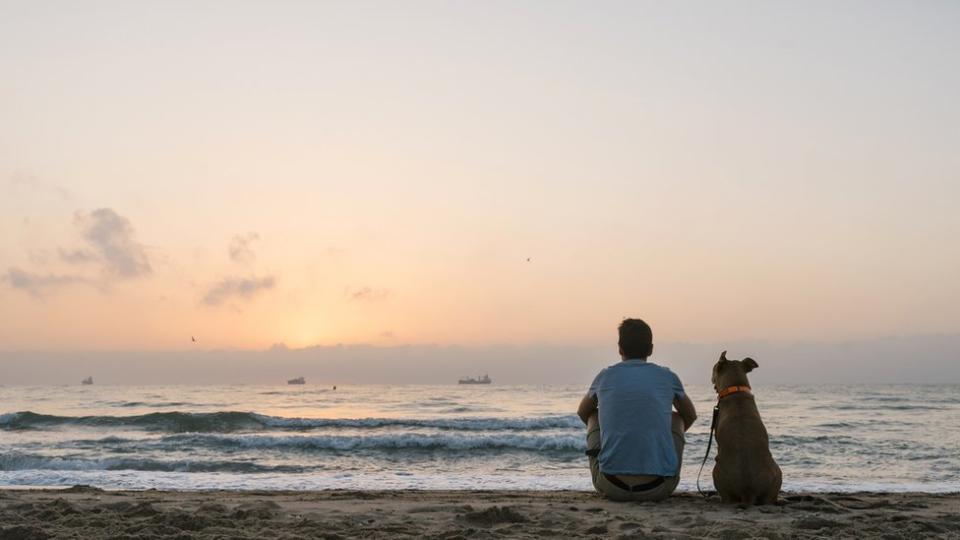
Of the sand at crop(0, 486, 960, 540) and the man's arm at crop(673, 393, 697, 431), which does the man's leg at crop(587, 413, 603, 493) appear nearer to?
the sand at crop(0, 486, 960, 540)

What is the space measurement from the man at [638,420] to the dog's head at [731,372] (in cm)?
31

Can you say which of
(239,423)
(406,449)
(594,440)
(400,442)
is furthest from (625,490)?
(239,423)

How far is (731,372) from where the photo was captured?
5.65 metres

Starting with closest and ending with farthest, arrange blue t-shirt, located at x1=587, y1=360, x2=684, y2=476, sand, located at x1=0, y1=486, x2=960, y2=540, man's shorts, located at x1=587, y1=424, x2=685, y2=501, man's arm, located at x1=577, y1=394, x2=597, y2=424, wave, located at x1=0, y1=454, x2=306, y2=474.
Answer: sand, located at x1=0, y1=486, x2=960, y2=540 < blue t-shirt, located at x1=587, y1=360, x2=684, y2=476 < man's shorts, located at x1=587, y1=424, x2=685, y2=501 < man's arm, located at x1=577, y1=394, x2=597, y2=424 < wave, located at x1=0, y1=454, x2=306, y2=474

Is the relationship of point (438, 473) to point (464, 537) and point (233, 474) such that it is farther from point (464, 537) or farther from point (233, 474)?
point (464, 537)

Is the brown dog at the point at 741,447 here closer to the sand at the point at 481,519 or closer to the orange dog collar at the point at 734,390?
the orange dog collar at the point at 734,390

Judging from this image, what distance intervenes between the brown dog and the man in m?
0.29

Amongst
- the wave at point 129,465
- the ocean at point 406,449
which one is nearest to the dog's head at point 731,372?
the ocean at point 406,449

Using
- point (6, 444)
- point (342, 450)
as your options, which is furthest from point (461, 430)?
point (6, 444)

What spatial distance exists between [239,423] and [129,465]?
924cm

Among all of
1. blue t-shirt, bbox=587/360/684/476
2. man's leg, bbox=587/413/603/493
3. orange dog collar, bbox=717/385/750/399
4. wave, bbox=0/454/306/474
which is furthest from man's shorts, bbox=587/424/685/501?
wave, bbox=0/454/306/474

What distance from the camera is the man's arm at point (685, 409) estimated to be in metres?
5.59

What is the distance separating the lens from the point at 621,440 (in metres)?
5.45

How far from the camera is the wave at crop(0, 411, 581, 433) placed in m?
20.7
